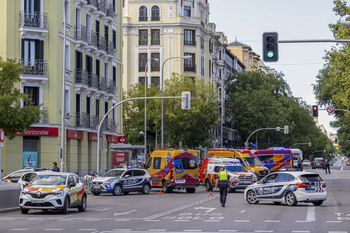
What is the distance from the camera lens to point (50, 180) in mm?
25953

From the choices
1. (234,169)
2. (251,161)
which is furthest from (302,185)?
(251,161)

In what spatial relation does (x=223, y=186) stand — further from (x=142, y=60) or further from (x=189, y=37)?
(x=142, y=60)

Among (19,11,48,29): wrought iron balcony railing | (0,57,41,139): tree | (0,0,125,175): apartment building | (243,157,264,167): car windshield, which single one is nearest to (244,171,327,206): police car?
(0,57,41,139): tree

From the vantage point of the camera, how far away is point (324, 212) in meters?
25.7

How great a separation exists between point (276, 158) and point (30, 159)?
23043 millimetres

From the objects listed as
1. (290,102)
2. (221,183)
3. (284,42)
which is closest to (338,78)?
(221,183)

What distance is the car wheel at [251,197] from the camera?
101 ft

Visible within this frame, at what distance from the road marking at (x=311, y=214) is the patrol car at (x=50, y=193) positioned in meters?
8.45

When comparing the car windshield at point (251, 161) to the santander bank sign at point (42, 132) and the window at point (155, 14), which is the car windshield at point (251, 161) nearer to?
the santander bank sign at point (42, 132)

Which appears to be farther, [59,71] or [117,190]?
[59,71]

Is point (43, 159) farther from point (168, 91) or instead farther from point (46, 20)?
point (168, 91)

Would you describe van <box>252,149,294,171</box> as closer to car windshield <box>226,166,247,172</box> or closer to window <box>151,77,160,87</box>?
car windshield <box>226,166,247,172</box>

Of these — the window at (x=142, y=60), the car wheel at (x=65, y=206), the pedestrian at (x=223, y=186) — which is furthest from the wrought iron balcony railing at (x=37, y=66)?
the window at (x=142, y=60)

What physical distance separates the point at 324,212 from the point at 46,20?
95.1ft
